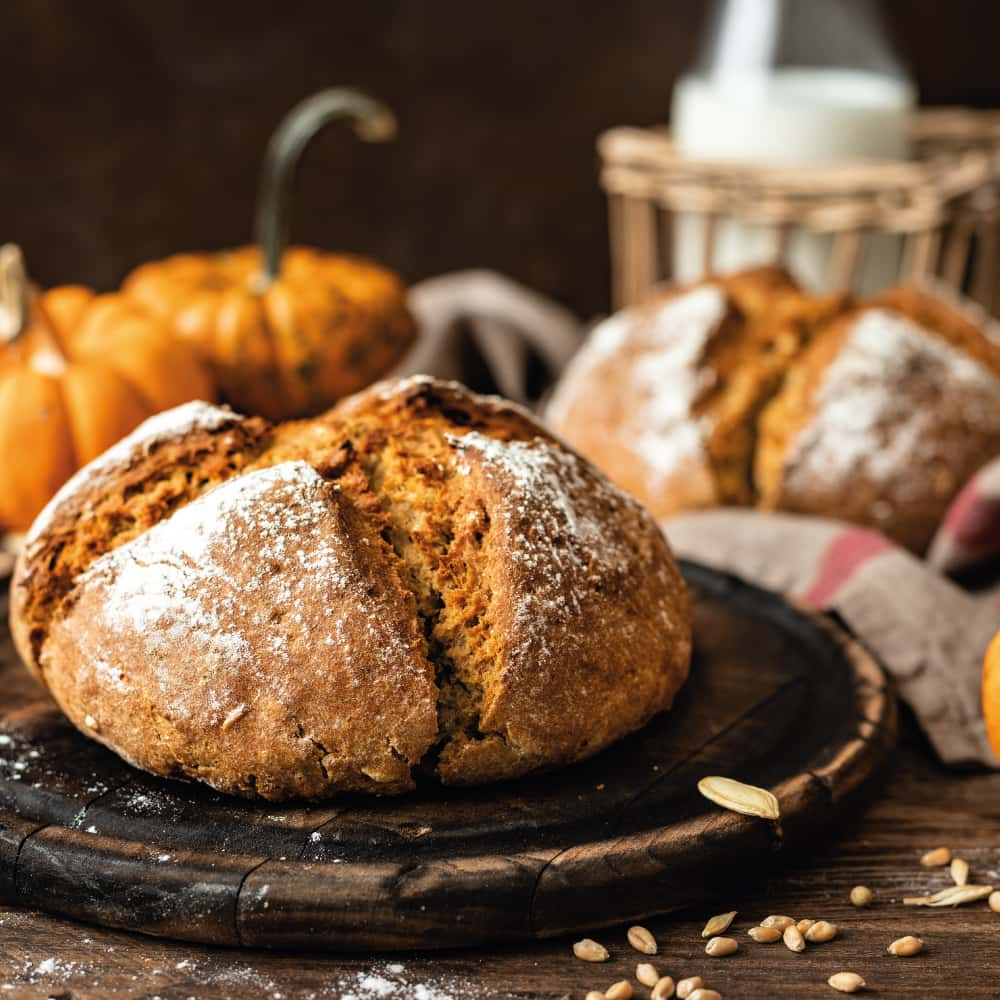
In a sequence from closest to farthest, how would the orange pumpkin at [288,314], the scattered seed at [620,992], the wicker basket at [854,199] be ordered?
1. the scattered seed at [620,992]
2. the wicker basket at [854,199]
3. the orange pumpkin at [288,314]

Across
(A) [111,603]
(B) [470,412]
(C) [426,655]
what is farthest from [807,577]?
(A) [111,603]

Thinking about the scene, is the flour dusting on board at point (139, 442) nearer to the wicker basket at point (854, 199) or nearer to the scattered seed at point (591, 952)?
the scattered seed at point (591, 952)

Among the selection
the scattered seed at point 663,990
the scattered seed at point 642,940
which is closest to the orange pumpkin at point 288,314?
the scattered seed at point 642,940

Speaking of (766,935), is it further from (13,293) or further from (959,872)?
(13,293)

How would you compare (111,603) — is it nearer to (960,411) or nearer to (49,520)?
(49,520)

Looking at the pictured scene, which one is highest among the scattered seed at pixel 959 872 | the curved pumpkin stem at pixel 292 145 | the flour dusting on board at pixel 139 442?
the curved pumpkin stem at pixel 292 145

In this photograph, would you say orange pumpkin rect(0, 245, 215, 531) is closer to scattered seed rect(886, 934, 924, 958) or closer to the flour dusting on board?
the flour dusting on board

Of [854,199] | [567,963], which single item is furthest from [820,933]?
[854,199]
